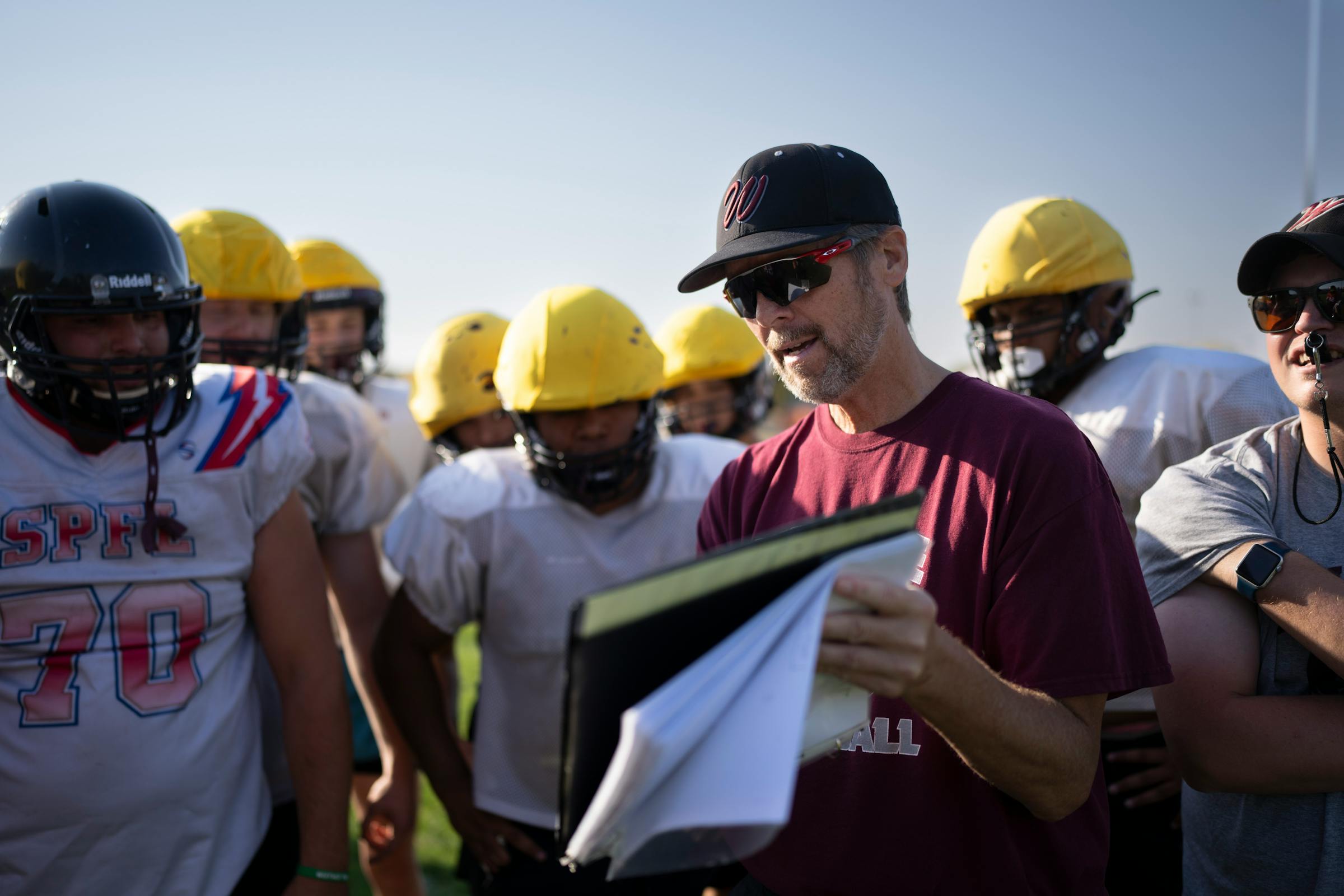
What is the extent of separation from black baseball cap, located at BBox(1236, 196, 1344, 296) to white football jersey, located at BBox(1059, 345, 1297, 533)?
77cm

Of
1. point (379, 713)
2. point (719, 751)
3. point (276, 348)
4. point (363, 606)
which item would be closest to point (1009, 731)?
point (719, 751)

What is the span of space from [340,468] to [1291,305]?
111 inches

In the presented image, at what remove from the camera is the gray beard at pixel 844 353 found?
1.99 meters

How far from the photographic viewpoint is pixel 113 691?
2.22m

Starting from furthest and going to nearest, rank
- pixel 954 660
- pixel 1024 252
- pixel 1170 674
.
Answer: pixel 1024 252 < pixel 1170 674 < pixel 954 660

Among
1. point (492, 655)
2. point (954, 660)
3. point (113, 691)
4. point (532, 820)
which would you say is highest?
point (954, 660)

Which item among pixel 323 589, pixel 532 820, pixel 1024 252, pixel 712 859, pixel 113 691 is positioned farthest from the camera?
pixel 1024 252

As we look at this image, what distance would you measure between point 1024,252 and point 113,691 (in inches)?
115

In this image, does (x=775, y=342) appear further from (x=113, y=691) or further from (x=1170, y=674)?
(x=113, y=691)

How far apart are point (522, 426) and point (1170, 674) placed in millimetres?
2032

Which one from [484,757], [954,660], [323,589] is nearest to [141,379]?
[323,589]

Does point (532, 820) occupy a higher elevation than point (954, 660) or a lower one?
lower

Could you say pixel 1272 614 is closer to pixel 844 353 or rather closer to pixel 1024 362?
pixel 844 353

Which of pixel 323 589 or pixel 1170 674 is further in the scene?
pixel 323 589
